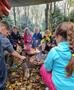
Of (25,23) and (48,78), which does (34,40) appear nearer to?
(48,78)

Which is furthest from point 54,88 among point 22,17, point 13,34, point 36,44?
point 22,17

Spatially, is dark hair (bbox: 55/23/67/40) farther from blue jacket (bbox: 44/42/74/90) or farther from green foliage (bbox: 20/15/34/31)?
green foliage (bbox: 20/15/34/31)

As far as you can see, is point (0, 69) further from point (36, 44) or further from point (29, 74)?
point (36, 44)

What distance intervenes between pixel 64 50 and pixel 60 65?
16 cm

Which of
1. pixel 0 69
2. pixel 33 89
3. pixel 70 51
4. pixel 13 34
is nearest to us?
pixel 0 69

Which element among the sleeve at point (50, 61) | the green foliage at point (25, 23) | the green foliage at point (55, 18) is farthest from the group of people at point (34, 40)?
the green foliage at point (25, 23)

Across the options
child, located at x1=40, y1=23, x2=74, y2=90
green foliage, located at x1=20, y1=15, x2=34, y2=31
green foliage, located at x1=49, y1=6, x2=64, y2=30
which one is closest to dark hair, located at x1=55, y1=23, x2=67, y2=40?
child, located at x1=40, y1=23, x2=74, y2=90

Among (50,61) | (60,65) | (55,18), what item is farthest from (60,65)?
(55,18)

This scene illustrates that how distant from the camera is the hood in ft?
11.3

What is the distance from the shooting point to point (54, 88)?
3551 millimetres

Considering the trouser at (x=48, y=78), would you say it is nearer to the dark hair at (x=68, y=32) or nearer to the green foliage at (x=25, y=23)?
the dark hair at (x=68, y=32)

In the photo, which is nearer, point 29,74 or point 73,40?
point 73,40

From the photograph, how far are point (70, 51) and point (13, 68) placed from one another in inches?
204

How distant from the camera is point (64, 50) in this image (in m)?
3.46
